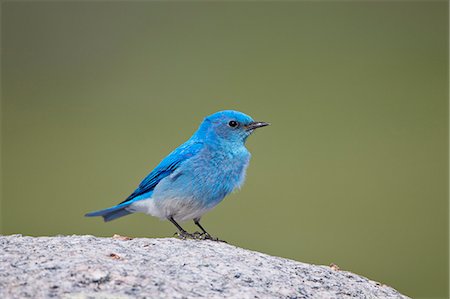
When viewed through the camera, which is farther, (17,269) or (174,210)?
(174,210)

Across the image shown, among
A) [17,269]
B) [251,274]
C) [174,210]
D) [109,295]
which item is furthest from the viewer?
[174,210]

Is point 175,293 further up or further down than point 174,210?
further down

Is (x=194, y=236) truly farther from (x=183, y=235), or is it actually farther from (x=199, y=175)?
(x=199, y=175)

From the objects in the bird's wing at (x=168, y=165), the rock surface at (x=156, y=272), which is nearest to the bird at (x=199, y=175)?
the bird's wing at (x=168, y=165)

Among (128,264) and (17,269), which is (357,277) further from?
(17,269)

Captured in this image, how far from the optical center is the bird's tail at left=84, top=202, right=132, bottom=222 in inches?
251

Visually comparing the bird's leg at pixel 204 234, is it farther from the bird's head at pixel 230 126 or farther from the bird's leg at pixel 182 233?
the bird's head at pixel 230 126

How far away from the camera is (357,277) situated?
17.0 ft

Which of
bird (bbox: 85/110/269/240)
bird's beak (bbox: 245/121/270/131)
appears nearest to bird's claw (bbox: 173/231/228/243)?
bird (bbox: 85/110/269/240)

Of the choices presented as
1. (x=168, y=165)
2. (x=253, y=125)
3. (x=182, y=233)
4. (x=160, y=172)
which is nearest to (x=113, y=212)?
(x=160, y=172)

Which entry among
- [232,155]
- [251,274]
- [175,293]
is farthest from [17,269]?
[232,155]

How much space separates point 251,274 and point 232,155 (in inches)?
65.7

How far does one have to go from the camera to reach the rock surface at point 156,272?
395 centimetres

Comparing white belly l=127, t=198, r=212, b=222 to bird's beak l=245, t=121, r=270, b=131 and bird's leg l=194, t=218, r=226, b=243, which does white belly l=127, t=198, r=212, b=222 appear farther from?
bird's beak l=245, t=121, r=270, b=131
